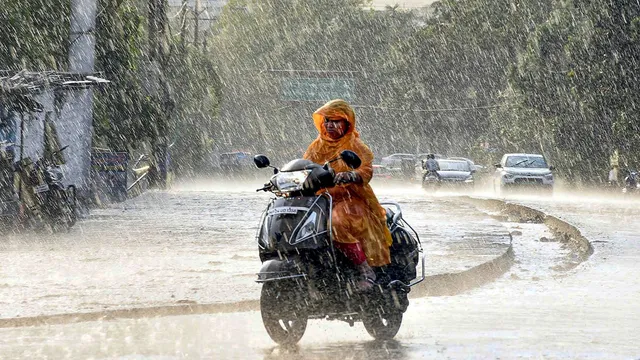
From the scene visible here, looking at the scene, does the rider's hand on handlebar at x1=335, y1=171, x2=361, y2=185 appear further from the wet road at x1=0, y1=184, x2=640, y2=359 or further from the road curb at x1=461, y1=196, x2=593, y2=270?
the road curb at x1=461, y1=196, x2=593, y2=270

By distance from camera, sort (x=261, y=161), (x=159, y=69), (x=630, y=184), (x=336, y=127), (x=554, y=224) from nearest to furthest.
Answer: (x=336, y=127) < (x=261, y=161) < (x=554, y=224) < (x=159, y=69) < (x=630, y=184)

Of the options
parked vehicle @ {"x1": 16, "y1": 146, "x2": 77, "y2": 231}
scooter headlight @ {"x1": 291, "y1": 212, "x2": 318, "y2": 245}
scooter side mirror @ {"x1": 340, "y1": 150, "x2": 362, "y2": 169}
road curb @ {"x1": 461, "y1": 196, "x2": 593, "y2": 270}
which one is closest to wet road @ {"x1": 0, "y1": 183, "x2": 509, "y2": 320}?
parked vehicle @ {"x1": 16, "y1": 146, "x2": 77, "y2": 231}

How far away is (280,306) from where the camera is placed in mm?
7809

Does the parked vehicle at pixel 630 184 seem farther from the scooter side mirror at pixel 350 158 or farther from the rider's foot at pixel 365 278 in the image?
the scooter side mirror at pixel 350 158

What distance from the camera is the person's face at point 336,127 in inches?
332

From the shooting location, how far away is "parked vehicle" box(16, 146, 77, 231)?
19234 mm

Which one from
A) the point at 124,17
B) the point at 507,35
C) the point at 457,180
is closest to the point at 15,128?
the point at 124,17

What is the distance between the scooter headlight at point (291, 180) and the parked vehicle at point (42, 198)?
1204 centimetres

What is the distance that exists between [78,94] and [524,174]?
65.7ft

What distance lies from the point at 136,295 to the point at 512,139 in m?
54.8

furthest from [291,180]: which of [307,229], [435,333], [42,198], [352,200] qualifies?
[42,198]

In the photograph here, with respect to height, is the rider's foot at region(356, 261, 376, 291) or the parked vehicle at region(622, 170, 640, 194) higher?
the rider's foot at region(356, 261, 376, 291)

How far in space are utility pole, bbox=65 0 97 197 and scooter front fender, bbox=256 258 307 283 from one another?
1884 centimetres

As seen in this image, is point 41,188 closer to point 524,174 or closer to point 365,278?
point 365,278
